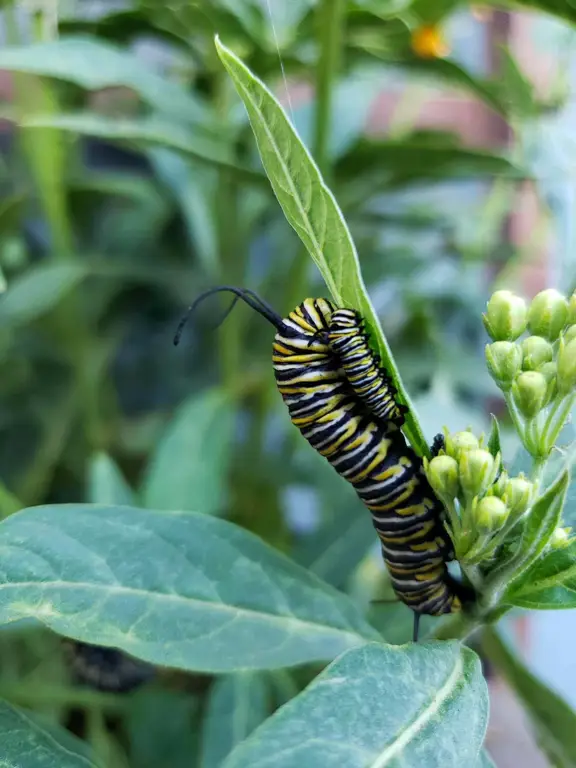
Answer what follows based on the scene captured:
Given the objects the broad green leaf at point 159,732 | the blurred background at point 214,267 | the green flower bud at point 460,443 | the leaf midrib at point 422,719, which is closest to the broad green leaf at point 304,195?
the green flower bud at point 460,443

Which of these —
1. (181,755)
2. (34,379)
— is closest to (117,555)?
(181,755)

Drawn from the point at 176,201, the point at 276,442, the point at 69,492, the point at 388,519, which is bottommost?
the point at 69,492

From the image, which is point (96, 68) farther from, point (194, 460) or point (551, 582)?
point (551, 582)

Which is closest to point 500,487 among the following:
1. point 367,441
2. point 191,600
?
point 367,441

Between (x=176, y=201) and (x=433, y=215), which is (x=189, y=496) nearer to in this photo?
(x=176, y=201)

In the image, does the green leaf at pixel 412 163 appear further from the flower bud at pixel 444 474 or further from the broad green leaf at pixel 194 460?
the flower bud at pixel 444 474

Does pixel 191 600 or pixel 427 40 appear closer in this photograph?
pixel 191 600
